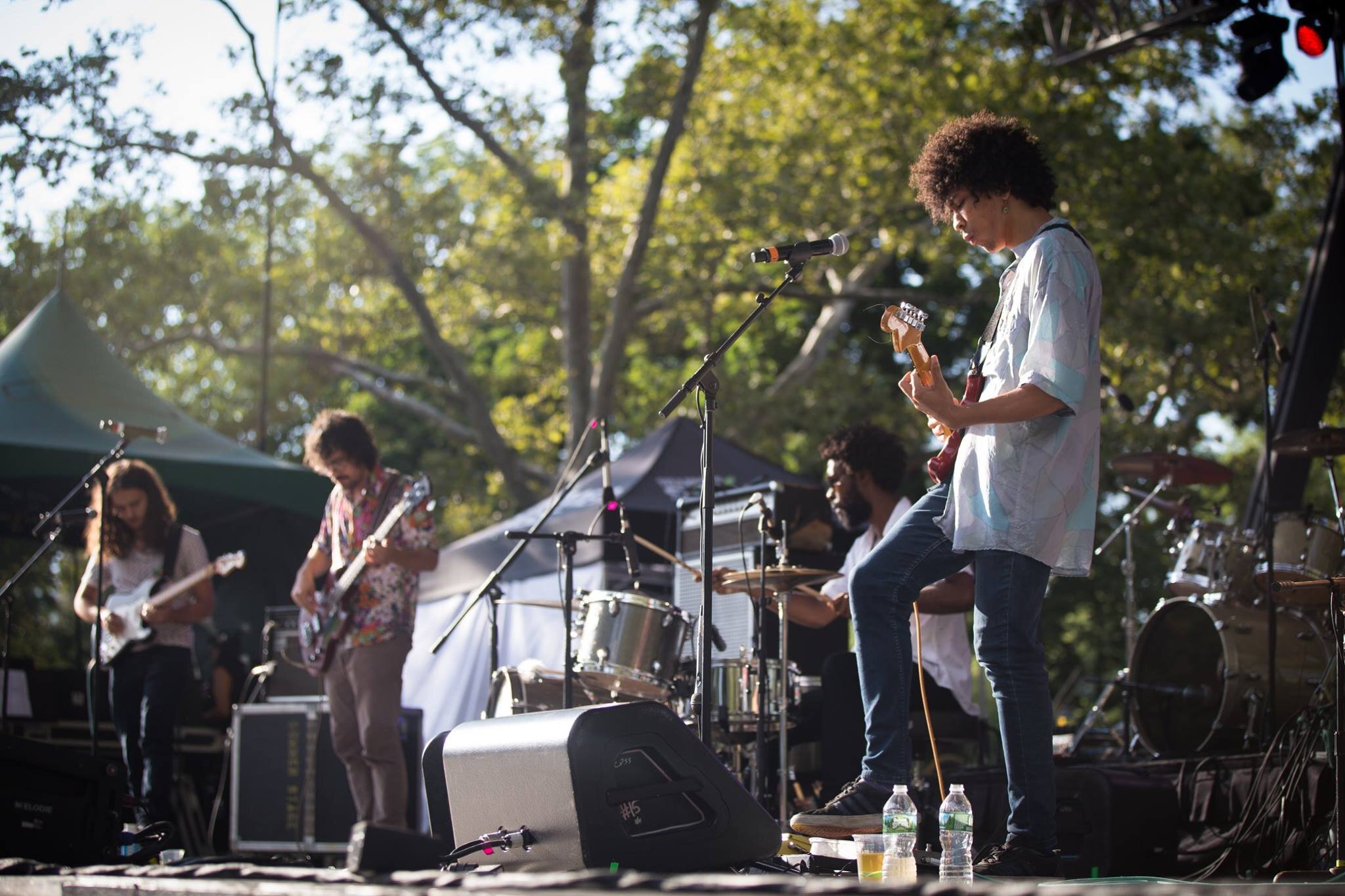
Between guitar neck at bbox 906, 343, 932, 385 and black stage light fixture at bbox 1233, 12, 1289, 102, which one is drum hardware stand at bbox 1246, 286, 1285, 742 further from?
guitar neck at bbox 906, 343, 932, 385

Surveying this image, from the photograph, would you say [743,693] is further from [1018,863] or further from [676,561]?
[1018,863]

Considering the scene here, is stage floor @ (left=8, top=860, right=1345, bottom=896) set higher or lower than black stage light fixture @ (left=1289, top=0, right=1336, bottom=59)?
lower

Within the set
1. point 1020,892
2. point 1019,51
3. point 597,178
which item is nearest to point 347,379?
point 597,178

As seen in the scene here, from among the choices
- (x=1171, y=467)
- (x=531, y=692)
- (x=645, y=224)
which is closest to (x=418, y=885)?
(x=531, y=692)

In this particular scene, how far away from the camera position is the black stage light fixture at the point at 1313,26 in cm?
798

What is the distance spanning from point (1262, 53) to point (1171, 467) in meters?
2.79

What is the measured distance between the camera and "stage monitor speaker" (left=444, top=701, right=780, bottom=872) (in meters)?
3.24

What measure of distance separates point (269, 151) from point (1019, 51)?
28.0 ft

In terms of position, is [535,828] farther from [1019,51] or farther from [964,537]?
[1019,51]

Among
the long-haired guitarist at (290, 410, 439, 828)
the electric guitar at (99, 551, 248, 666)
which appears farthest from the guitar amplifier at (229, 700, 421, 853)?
the long-haired guitarist at (290, 410, 439, 828)

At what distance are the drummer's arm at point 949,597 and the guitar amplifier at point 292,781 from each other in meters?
3.37

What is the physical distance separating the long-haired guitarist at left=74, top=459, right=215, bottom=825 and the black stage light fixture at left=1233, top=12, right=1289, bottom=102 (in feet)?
22.0

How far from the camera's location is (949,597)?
525 cm

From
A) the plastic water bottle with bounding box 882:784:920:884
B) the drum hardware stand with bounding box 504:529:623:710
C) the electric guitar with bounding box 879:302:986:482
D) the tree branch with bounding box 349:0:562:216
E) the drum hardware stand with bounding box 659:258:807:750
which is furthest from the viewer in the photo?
the tree branch with bounding box 349:0:562:216
